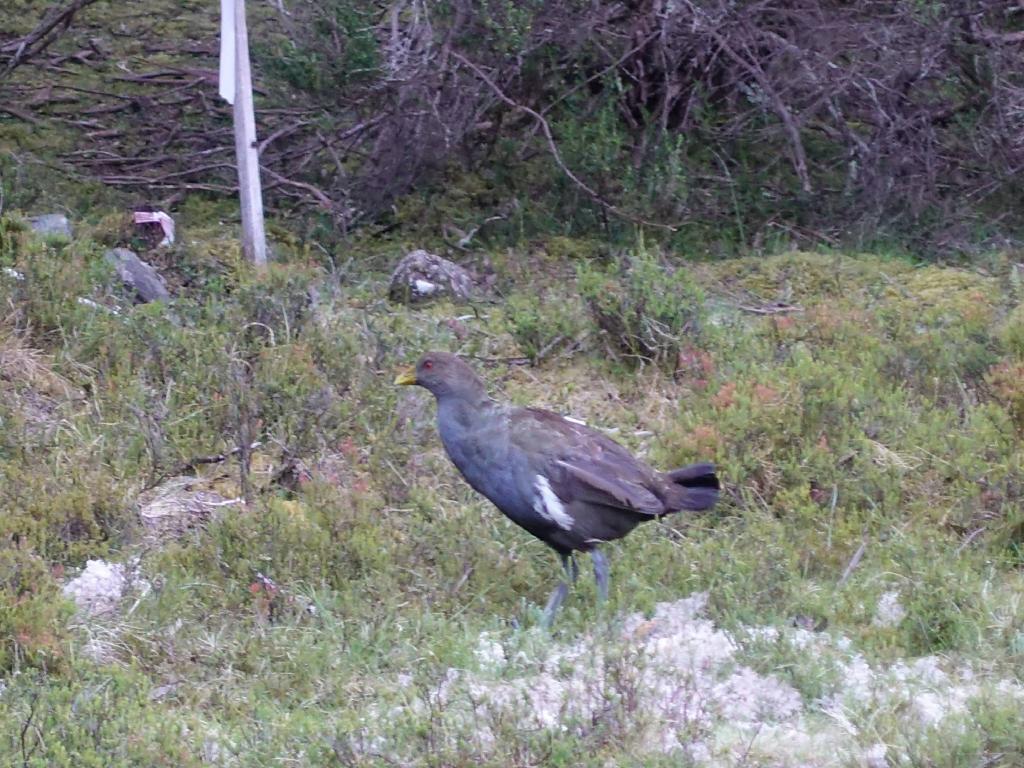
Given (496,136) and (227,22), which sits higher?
(227,22)

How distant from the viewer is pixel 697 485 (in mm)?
6047

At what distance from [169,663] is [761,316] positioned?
4.39 metres

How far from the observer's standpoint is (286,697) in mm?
5082

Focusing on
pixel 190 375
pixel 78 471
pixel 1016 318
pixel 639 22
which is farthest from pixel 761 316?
pixel 78 471

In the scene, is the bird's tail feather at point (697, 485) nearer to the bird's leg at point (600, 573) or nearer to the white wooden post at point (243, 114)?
the bird's leg at point (600, 573)

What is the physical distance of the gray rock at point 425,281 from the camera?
8805mm

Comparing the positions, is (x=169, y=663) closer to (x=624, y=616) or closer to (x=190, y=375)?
(x=624, y=616)

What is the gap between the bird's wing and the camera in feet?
18.9

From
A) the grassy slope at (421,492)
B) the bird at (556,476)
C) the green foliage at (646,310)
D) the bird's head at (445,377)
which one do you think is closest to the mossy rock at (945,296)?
the grassy slope at (421,492)

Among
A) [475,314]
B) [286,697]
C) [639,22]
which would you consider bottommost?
[475,314]

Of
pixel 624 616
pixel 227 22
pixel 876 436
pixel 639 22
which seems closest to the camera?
pixel 624 616

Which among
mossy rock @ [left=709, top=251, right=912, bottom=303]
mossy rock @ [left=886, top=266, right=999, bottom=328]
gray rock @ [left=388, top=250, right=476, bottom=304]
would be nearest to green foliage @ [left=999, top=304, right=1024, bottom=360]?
mossy rock @ [left=886, top=266, right=999, bottom=328]

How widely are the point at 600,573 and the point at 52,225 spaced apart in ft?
15.9

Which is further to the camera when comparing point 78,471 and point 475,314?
point 475,314
